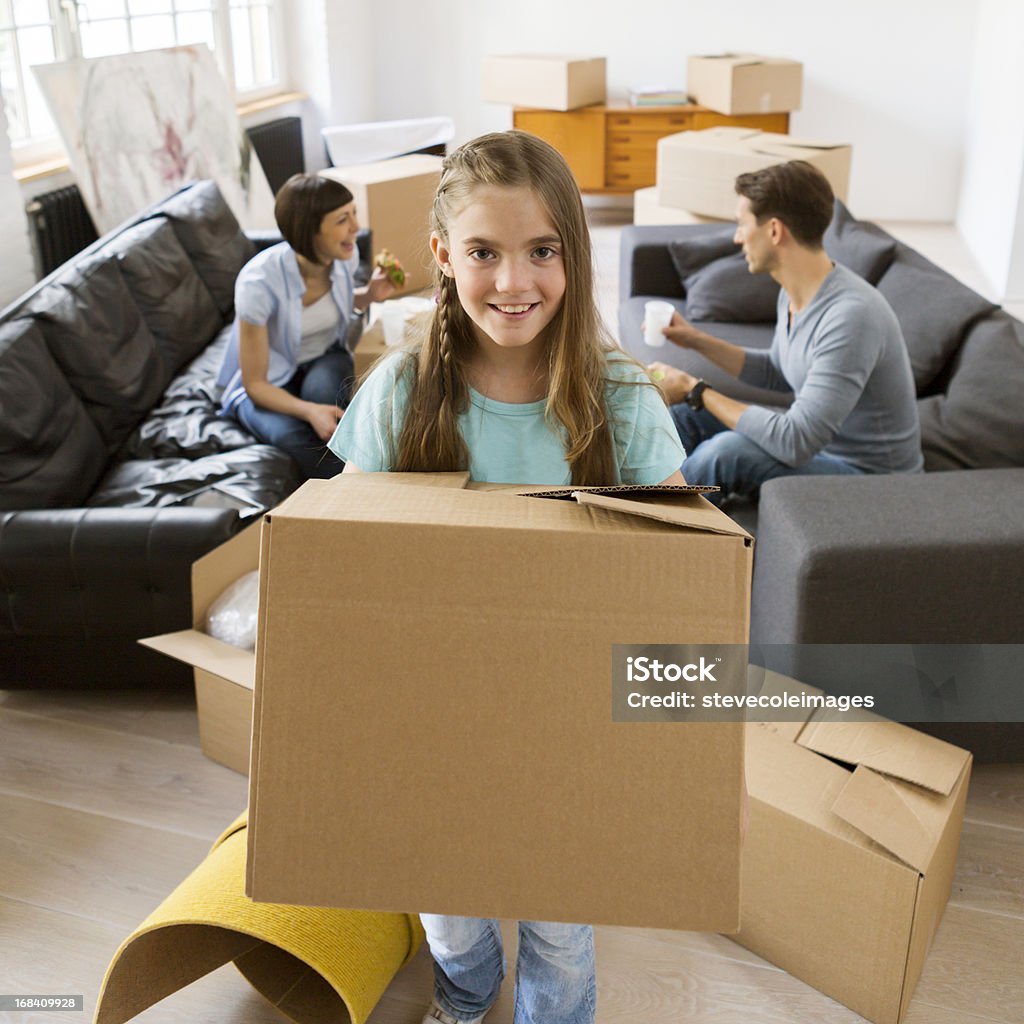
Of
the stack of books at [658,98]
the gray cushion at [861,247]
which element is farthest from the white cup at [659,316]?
the stack of books at [658,98]

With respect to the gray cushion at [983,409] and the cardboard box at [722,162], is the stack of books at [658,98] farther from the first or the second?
the gray cushion at [983,409]

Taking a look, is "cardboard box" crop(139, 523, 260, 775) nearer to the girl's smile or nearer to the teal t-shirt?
the teal t-shirt

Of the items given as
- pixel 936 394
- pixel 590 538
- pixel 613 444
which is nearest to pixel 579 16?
pixel 936 394

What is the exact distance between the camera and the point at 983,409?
8.27 feet

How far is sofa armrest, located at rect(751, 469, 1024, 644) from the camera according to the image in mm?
1925

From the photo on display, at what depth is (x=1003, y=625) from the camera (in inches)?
77.8

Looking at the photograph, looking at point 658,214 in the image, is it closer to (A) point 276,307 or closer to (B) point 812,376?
(A) point 276,307

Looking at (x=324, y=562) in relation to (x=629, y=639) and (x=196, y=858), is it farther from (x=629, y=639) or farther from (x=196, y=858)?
(x=196, y=858)

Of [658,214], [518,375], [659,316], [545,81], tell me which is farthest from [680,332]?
[545,81]

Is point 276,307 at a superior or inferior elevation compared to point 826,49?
inferior

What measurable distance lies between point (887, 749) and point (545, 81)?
5721 millimetres

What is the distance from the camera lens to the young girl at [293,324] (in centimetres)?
289

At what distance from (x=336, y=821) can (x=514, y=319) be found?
587 mm

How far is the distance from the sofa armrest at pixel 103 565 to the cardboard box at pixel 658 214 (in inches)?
122
